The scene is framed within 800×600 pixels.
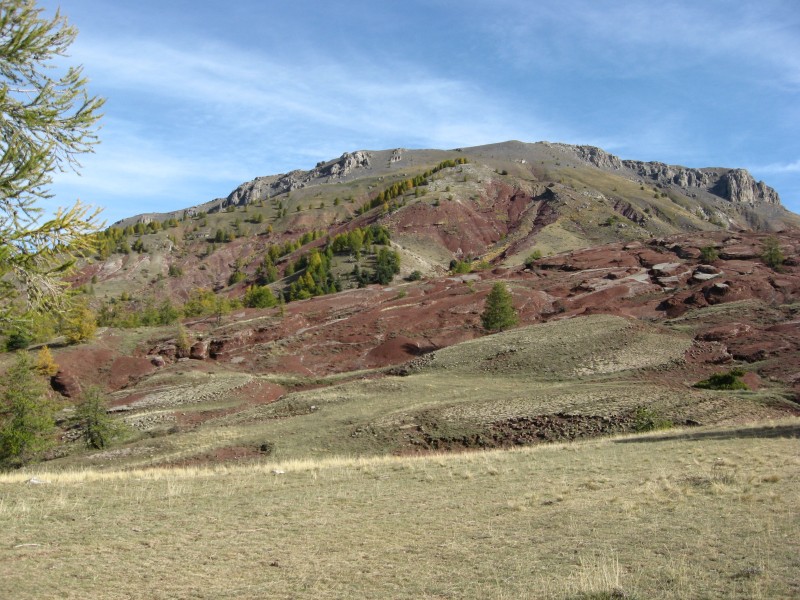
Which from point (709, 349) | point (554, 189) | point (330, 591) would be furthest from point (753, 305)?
point (554, 189)

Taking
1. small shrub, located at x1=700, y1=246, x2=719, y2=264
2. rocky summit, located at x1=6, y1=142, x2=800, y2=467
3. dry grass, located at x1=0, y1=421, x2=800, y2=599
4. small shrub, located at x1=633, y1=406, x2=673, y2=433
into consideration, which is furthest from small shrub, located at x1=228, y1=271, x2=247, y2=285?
dry grass, located at x1=0, y1=421, x2=800, y2=599

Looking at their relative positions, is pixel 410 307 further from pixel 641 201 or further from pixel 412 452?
pixel 641 201

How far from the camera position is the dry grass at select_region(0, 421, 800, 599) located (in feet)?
30.7

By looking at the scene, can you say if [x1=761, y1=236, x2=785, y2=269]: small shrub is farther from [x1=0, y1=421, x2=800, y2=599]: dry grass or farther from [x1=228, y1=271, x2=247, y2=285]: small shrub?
[x1=228, y1=271, x2=247, y2=285]: small shrub

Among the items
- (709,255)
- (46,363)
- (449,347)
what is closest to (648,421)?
(449,347)

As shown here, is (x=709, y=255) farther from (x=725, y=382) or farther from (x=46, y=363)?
(x=46, y=363)

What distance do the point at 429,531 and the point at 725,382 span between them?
35227 mm

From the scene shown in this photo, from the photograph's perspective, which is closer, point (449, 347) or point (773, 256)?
point (449, 347)

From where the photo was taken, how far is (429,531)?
43.2 feet

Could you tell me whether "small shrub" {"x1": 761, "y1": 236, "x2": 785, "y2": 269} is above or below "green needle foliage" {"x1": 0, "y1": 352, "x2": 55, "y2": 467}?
above

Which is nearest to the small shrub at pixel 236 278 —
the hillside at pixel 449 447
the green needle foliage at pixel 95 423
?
the hillside at pixel 449 447

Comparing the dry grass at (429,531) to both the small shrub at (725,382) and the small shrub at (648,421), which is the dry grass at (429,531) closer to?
the small shrub at (648,421)

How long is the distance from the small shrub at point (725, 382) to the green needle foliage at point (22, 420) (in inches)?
1777

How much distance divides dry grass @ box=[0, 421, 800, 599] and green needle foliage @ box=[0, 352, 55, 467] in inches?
746
